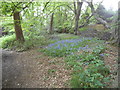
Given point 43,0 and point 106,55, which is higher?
point 43,0

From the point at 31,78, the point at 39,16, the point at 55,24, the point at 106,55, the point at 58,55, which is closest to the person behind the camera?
the point at 31,78

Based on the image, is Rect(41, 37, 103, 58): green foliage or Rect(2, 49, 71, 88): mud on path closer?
Rect(2, 49, 71, 88): mud on path

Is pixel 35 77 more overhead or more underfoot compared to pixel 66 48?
more underfoot

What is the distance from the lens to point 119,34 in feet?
16.6

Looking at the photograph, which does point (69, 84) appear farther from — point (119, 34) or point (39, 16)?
point (39, 16)

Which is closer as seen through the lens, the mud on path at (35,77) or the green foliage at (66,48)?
the mud on path at (35,77)

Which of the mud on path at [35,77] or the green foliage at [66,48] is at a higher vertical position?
the green foliage at [66,48]

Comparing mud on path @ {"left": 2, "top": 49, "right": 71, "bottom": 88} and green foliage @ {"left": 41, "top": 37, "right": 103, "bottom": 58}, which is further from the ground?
green foliage @ {"left": 41, "top": 37, "right": 103, "bottom": 58}

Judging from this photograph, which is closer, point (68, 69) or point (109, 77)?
point (109, 77)

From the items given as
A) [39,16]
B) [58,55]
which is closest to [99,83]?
[58,55]

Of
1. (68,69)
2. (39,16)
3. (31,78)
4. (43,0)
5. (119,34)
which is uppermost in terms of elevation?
(43,0)

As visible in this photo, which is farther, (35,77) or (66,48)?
(66,48)

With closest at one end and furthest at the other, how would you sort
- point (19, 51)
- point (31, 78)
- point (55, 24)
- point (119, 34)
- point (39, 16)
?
point (31, 78), point (119, 34), point (39, 16), point (19, 51), point (55, 24)

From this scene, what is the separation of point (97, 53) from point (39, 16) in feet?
15.6
